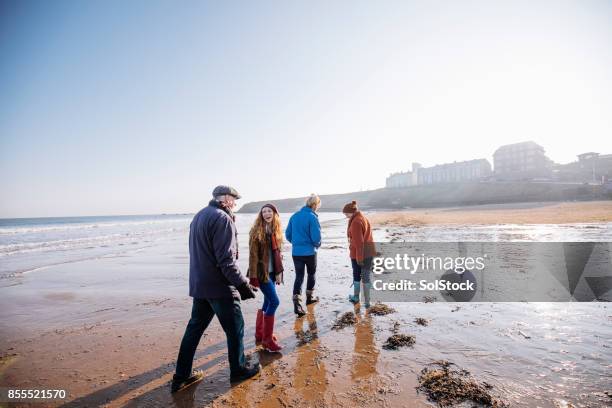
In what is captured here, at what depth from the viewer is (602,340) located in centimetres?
428

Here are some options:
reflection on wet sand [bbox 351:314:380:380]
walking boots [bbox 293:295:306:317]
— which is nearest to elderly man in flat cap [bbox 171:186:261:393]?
reflection on wet sand [bbox 351:314:380:380]

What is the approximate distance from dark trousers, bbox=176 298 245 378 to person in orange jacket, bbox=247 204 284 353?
82 centimetres

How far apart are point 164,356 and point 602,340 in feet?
22.0

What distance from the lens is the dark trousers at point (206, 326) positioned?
3.40 metres

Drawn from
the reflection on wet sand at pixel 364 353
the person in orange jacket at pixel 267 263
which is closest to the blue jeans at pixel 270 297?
the person in orange jacket at pixel 267 263

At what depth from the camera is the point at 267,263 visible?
171 inches

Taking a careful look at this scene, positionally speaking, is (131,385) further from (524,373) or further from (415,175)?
(415,175)

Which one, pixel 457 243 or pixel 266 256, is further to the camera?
pixel 457 243

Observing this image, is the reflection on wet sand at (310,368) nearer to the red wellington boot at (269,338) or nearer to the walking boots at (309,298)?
the red wellington boot at (269,338)

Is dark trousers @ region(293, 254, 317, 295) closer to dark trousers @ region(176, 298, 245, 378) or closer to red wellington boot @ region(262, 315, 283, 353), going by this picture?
red wellington boot @ region(262, 315, 283, 353)

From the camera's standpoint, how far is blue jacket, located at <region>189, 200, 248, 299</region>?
326 centimetres

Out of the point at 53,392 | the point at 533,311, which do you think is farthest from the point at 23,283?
the point at 533,311

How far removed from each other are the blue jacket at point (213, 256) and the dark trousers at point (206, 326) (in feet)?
0.50

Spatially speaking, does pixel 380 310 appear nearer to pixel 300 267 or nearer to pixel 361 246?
pixel 361 246
